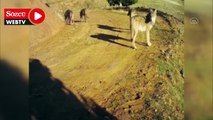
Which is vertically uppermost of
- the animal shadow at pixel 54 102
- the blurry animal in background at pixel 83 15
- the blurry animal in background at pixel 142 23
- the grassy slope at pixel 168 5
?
the grassy slope at pixel 168 5

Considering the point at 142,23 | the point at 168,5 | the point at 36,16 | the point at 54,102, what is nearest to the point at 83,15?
the point at 36,16

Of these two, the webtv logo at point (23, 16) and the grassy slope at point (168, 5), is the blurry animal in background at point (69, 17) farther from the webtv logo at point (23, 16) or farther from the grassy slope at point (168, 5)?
the grassy slope at point (168, 5)

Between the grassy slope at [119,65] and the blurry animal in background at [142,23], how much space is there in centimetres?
15

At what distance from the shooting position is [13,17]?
598 inches

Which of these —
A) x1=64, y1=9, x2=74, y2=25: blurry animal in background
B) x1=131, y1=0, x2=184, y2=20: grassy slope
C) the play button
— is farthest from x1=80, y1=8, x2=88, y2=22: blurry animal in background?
x1=131, y1=0, x2=184, y2=20: grassy slope

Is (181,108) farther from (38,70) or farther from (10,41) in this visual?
(10,41)

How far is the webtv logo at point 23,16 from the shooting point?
15188 mm

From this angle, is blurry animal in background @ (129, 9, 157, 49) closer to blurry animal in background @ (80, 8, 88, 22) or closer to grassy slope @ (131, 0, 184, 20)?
grassy slope @ (131, 0, 184, 20)

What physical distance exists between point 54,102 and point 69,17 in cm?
268

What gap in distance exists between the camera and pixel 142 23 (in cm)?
1598

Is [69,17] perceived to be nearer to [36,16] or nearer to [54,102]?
[36,16]

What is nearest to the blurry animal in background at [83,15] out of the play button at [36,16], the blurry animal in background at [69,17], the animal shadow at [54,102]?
the blurry animal in background at [69,17]

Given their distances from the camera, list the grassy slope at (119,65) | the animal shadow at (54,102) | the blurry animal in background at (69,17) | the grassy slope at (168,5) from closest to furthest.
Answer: the animal shadow at (54,102), the grassy slope at (119,65), the grassy slope at (168,5), the blurry animal in background at (69,17)

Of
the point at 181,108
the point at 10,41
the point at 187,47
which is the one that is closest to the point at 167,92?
the point at 181,108
